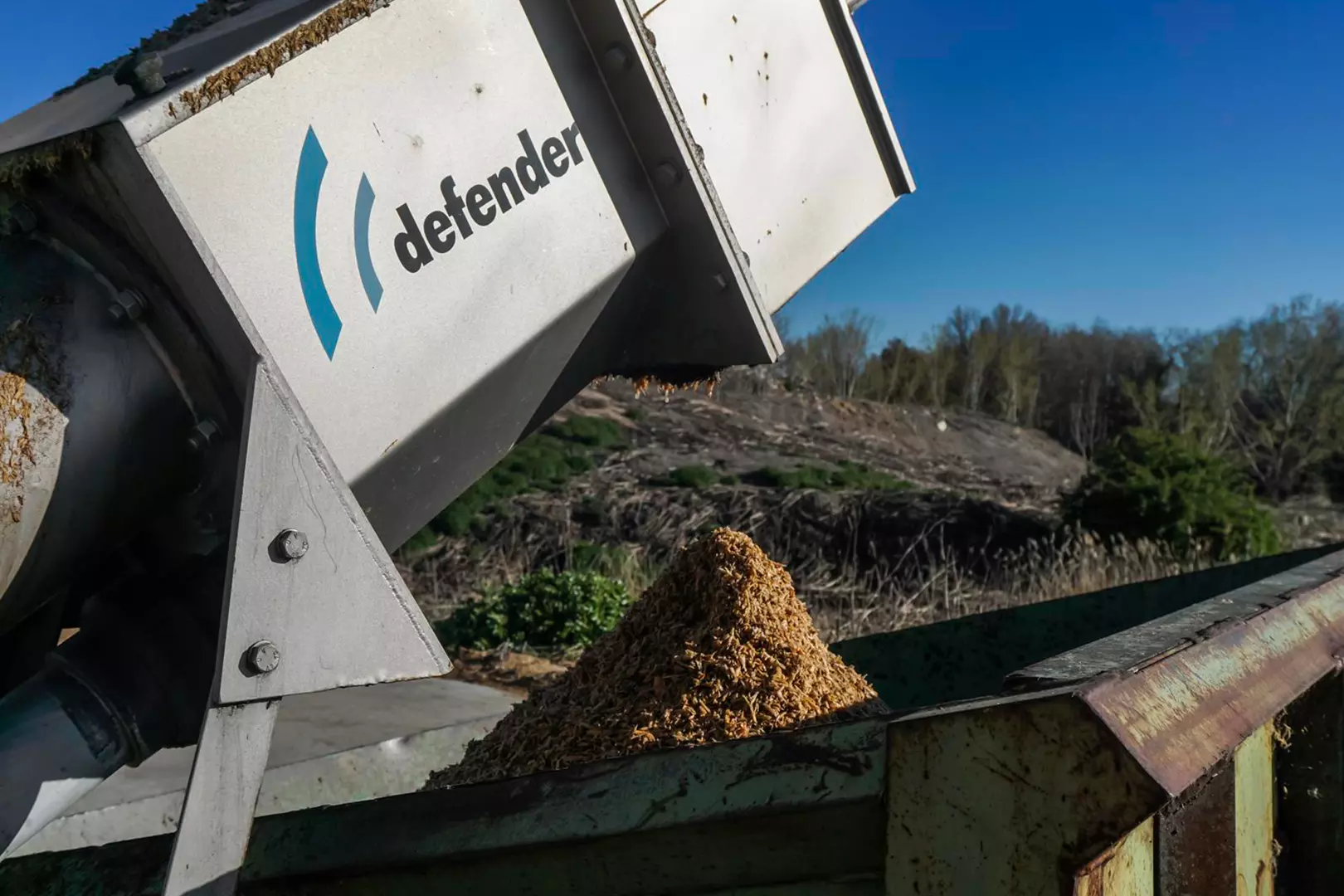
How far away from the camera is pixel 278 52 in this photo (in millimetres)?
1562

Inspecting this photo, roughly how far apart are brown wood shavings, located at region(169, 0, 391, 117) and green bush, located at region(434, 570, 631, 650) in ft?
18.6

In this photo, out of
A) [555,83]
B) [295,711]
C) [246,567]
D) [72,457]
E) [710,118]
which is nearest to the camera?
[246,567]

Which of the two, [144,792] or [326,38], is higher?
[326,38]

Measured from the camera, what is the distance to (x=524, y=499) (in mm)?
11109

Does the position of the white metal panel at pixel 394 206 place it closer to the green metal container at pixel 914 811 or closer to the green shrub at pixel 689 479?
the green metal container at pixel 914 811

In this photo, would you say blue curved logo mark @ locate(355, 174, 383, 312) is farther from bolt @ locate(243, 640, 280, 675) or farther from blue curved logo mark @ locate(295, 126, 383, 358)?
bolt @ locate(243, 640, 280, 675)

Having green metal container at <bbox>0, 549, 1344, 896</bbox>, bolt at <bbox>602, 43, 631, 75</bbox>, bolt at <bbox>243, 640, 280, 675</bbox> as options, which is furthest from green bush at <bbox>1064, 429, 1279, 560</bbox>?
bolt at <bbox>243, 640, 280, 675</bbox>

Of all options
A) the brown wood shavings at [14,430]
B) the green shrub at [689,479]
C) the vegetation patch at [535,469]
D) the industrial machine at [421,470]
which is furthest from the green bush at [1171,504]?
the brown wood shavings at [14,430]

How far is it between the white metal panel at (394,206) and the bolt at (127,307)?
19 cm

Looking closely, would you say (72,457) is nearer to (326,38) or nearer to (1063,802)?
(326,38)

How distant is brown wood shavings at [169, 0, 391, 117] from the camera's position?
1487mm

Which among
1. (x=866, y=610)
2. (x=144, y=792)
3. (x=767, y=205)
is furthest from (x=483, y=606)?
(x=767, y=205)

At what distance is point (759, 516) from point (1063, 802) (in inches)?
385

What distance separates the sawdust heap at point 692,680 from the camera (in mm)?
1782
